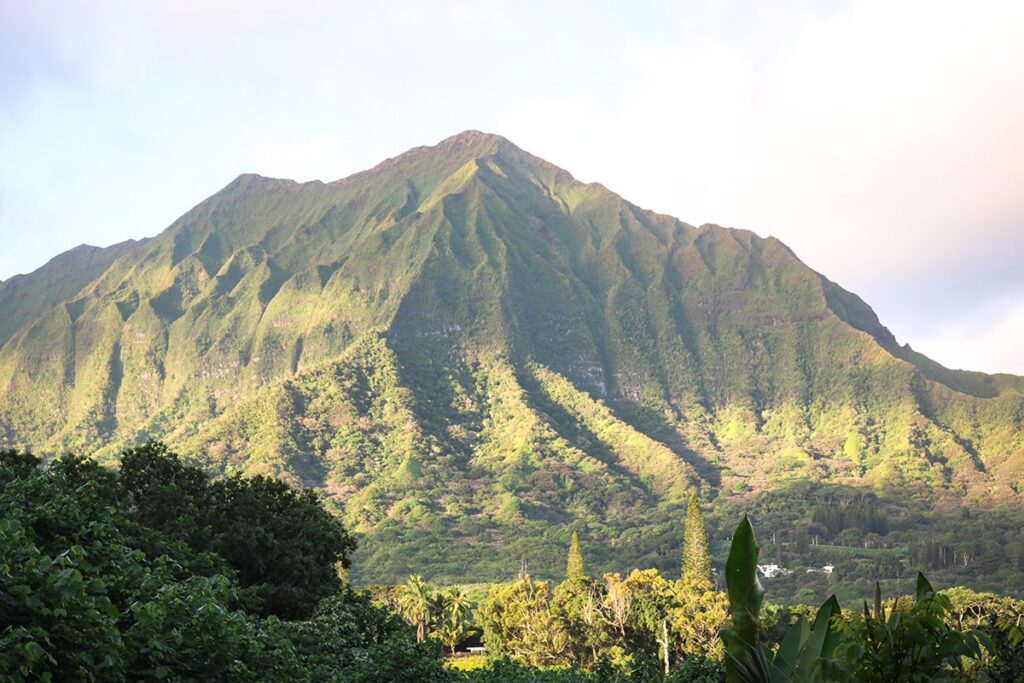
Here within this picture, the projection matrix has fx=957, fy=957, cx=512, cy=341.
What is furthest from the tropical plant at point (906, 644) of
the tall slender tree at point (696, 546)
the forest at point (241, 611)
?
the tall slender tree at point (696, 546)

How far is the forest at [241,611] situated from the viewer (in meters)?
7.07

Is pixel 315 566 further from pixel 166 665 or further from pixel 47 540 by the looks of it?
pixel 166 665

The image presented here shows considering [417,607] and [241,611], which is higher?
[241,611]

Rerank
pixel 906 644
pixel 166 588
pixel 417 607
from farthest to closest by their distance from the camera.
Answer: pixel 417 607 → pixel 166 588 → pixel 906 644

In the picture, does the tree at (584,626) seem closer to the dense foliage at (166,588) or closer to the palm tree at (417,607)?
the palm tree at (417,607)

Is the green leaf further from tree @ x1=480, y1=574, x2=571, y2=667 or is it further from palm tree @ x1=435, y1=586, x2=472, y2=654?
palm tree @ x1=435, y1=586, x2=472, y2=654

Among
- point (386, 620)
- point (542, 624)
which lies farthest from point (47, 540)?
point (542, 624)

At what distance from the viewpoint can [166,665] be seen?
11.2 m

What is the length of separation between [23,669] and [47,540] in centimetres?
833

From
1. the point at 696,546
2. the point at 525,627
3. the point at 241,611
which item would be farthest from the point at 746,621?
the point at 696,546

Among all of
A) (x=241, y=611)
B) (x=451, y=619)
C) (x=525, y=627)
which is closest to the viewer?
(x=241, y=611)

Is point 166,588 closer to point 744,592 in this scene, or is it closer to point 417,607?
point 744,592

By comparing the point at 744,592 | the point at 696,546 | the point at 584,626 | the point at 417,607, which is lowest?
the point at 584,626

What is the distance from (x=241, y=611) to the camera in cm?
1447
